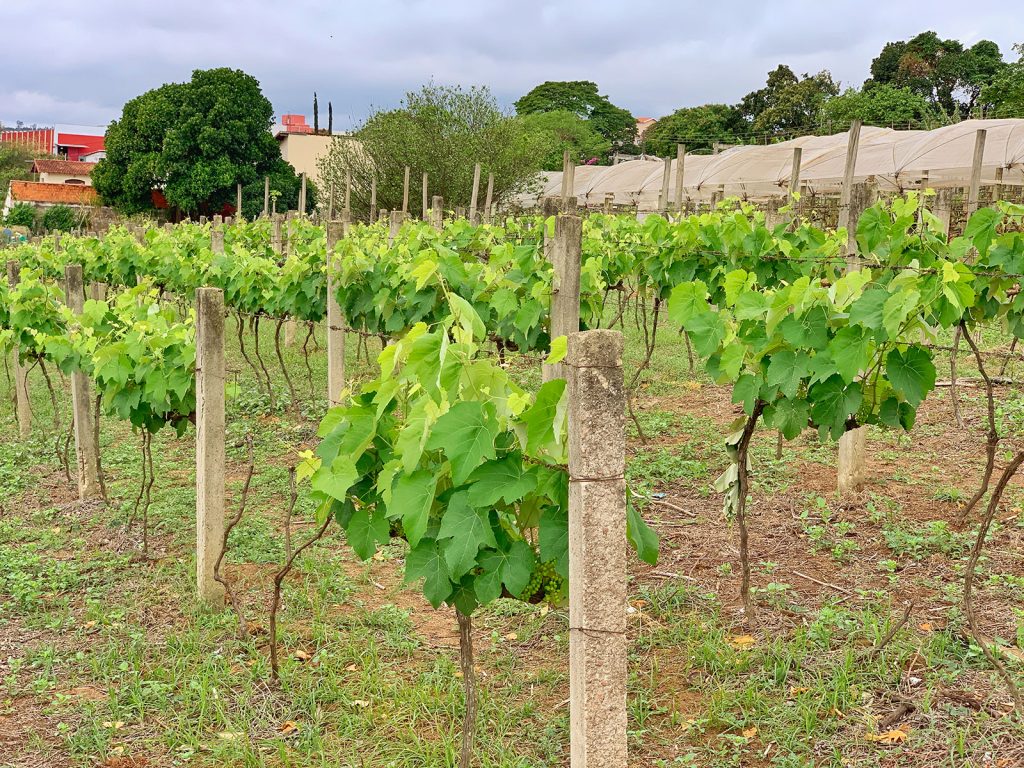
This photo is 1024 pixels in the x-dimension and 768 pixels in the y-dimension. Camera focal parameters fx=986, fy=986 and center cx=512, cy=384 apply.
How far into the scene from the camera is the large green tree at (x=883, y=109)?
4003cm

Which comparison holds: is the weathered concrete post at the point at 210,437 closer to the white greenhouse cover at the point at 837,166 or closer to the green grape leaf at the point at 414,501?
the green grape leaf at the point at 414,501

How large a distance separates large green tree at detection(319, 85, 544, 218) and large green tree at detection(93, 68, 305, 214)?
44.5ft

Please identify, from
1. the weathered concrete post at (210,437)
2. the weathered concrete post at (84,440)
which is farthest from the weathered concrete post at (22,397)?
the weathered concrete post at (210,437)

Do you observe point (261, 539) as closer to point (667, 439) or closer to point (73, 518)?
point (73, 518)

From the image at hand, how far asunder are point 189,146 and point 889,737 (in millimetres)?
40335

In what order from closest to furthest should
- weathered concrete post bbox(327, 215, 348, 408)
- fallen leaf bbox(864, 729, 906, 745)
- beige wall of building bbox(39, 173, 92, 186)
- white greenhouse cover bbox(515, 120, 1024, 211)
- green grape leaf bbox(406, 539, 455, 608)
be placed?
green grape leaf bbox(406, 539, 455, 608) < fallen leaf bbox(864, 729, 906, 745) < weathered concrete post bbox(327, 215, 348, 408) < white greenhouse cover bbox(515, 120, 1024, 211) < beige wall of building bbox(39, 173, 92, 186)

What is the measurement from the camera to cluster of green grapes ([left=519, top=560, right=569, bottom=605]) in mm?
2537

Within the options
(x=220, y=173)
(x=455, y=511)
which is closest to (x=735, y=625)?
(x=455, y=511)

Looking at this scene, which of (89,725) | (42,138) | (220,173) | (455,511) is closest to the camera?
(455,511)

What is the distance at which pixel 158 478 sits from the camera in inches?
261

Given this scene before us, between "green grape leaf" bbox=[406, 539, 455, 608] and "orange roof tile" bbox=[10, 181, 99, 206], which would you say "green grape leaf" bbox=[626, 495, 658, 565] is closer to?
"green grape leaf" bbox=[406, 539, 455, 608]

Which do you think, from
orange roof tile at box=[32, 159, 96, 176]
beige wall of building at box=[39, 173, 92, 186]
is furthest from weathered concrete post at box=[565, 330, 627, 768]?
beige wall of building at box=[39, 173, 92, 186]

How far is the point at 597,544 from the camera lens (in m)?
2.06

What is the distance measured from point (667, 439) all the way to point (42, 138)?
348ft
